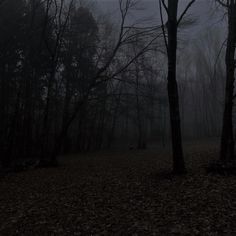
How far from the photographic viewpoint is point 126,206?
6.90m

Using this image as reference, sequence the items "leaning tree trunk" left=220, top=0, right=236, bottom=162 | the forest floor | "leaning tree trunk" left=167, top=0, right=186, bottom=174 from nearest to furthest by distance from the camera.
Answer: the forest floor, "leaning tree trunk" left=167, top=0, right=186, bottom=174, "leaning tree trunk" left=220, top=0, right=236, bottom=162

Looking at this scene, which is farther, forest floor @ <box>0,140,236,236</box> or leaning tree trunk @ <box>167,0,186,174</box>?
leaning tree trunk @ <box>167,0,186,174</box>

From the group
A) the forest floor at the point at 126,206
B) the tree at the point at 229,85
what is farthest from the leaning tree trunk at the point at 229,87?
the forest floor at the point at 126,206

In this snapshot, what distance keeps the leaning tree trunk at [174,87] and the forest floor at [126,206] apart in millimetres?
574

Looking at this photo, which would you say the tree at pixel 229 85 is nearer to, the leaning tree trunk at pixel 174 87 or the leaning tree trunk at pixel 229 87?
the leaning tree trunk at pixel 229 87

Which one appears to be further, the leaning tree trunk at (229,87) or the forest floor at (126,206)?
the leaning tree trunk at (229,87)

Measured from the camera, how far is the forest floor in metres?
5.55

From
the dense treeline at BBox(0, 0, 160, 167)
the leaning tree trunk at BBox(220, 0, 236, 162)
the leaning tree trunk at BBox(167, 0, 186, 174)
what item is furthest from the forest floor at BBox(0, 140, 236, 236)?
the dense treeline at BBox(0, 0, 160, 167)

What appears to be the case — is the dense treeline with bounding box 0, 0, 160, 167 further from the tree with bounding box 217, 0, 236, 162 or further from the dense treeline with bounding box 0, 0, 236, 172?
the tree with bounding box 217, 0, 236, 162

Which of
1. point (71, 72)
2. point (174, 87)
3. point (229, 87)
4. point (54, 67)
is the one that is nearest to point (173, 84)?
point (174, 87)

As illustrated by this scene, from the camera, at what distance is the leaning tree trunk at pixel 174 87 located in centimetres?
927

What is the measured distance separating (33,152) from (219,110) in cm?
3523

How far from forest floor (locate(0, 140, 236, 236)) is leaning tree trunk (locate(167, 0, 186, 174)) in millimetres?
574

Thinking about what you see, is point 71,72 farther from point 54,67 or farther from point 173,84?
point 173,84
